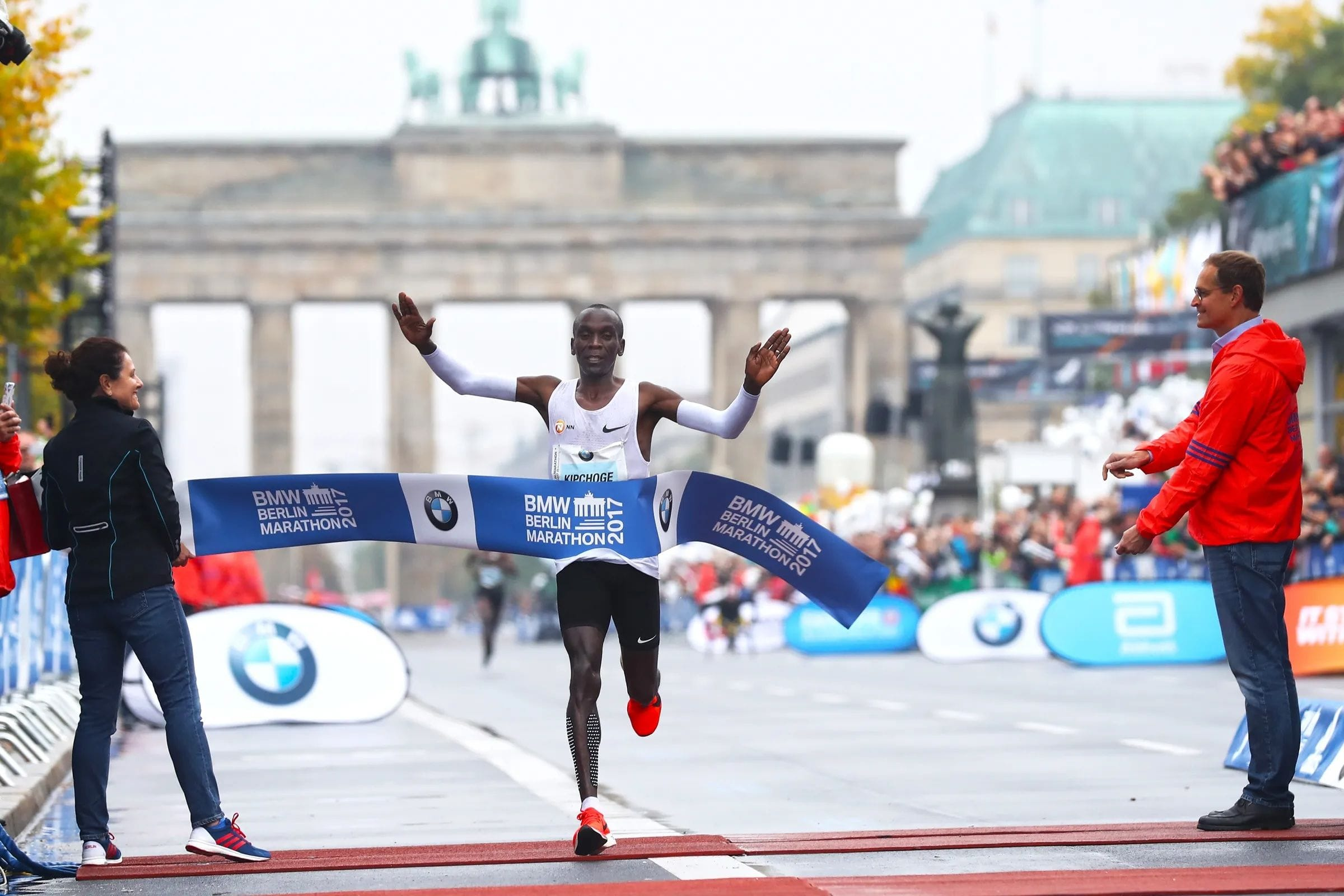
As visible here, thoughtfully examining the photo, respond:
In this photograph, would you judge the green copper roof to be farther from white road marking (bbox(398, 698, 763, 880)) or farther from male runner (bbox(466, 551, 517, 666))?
white road marking (bbox(398, 698, 763, 880))

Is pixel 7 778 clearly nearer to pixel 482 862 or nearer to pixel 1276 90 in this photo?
pixel 482 862

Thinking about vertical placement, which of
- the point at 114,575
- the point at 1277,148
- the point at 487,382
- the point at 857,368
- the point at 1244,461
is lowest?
the point at 114,575

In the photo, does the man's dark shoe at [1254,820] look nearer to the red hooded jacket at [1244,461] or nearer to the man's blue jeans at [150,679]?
the red hooded jacket at [1244,461]

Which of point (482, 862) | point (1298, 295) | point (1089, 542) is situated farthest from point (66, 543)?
point (1298, 295)

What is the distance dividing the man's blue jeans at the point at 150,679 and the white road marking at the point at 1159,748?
6.18 metres

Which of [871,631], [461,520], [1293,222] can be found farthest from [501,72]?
[461,520]

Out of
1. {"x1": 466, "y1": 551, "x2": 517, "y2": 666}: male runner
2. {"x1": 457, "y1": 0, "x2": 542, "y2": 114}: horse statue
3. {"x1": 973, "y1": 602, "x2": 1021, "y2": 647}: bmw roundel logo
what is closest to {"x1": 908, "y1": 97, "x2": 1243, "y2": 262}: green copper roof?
{"x1": 457, "y1": 0, "x2": 542, "y2": 114}: horse statue

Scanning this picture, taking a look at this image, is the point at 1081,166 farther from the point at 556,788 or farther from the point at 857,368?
the point at 556,788

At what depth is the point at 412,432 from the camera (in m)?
84.9

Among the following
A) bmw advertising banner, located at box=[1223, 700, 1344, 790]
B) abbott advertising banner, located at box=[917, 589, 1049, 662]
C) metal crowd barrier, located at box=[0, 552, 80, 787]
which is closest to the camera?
bmw advertising banner, located at box=[1223, 700, 1344, 790]

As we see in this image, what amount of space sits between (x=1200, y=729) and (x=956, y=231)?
110204mm

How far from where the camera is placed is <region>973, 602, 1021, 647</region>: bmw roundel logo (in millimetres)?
27656

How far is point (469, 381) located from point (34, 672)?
29.5ft

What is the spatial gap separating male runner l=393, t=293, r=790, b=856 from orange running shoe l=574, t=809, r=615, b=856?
18cm
